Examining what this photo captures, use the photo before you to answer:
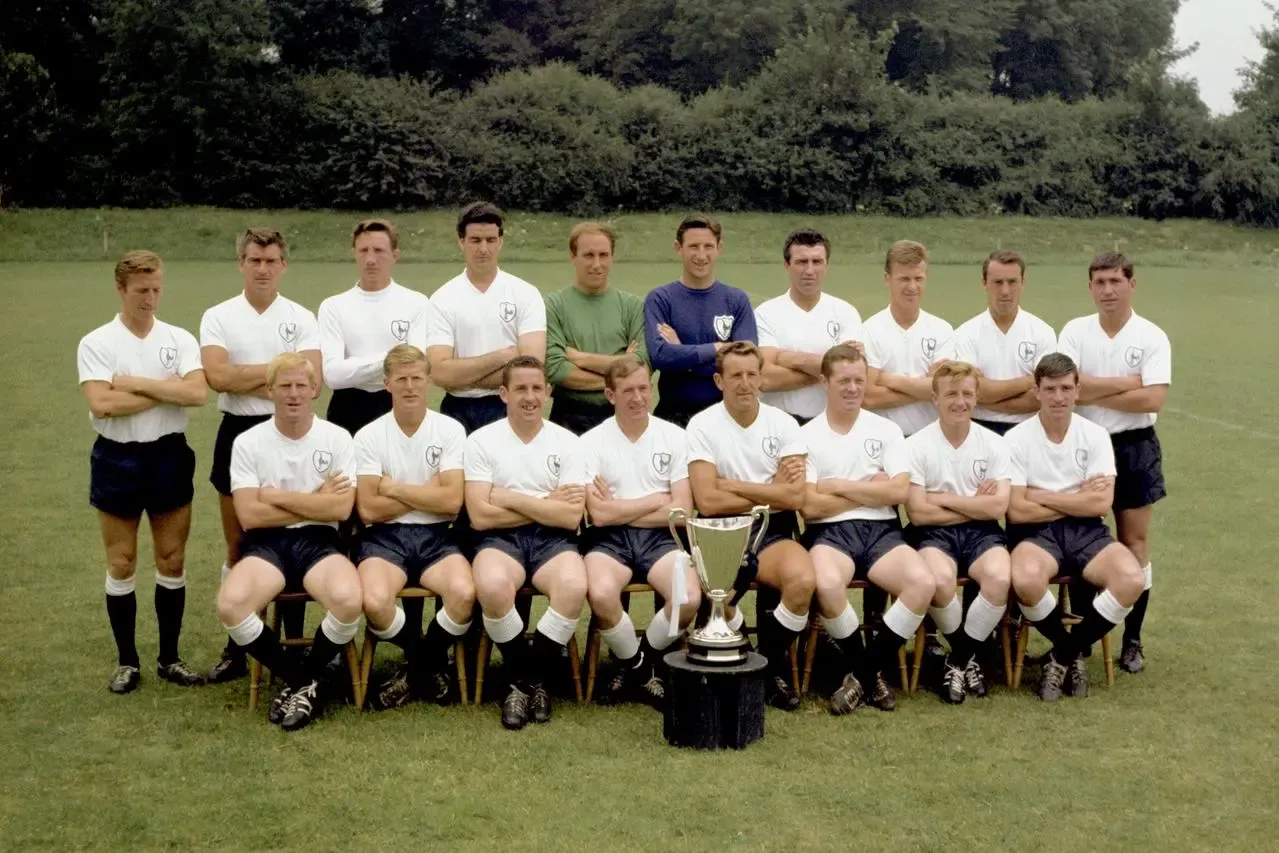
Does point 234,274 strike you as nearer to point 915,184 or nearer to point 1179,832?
point 915,184

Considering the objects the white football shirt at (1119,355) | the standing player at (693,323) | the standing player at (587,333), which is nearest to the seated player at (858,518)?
the standing player at (693,323)

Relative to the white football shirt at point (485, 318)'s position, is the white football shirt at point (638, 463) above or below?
below

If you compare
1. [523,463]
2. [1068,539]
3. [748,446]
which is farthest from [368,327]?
[1068,539]

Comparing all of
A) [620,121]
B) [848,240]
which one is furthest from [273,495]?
[620,121]

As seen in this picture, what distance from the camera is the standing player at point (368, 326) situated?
7.18 m

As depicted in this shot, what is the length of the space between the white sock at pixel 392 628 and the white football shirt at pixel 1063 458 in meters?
3.03

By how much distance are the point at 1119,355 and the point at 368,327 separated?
152 inches

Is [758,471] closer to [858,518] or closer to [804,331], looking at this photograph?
[858,518]

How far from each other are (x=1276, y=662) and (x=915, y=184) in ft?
123

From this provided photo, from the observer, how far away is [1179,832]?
5211mm

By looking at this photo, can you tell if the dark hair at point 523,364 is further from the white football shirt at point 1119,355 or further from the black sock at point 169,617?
the white football shirt at point 1119,355

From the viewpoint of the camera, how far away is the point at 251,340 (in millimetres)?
7059

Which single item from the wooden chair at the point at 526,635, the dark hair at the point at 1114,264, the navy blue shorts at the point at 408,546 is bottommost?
the wooden chair at the point at 526,635

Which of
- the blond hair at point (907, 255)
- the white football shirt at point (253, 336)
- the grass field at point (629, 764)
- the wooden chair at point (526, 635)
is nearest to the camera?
the grass field at point (629, 764)
